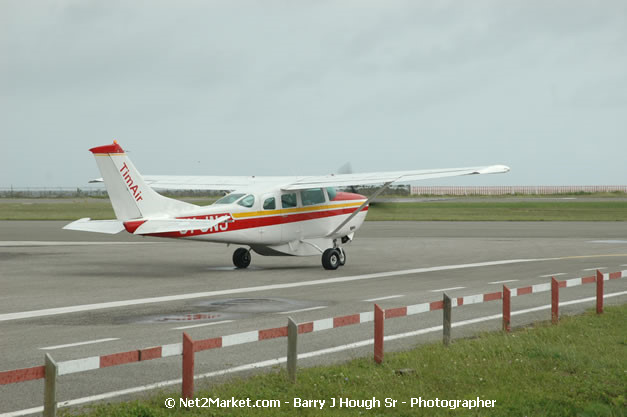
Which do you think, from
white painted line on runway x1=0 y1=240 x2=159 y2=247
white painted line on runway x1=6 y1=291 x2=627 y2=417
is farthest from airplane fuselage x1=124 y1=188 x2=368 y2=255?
white painted line on runway x1=0 y1=240 x2=159 y2=247

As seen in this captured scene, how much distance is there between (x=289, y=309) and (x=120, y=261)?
13382 millimetres

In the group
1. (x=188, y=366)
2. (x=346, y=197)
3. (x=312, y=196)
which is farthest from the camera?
(x=346, y=197)

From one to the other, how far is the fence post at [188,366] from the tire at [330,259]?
57.2 ft

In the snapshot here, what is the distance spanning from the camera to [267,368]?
1043cm

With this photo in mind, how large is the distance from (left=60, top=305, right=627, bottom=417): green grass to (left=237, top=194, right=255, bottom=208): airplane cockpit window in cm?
1302

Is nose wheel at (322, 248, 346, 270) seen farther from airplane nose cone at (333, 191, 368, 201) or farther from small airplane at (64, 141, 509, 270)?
airplane nose cone at (333, 191, 368, 201)

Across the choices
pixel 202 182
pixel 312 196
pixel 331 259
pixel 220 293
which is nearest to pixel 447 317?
pixel 220 293

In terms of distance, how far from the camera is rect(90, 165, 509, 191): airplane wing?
82.3 ft

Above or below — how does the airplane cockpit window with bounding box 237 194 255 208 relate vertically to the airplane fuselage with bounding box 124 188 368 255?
above

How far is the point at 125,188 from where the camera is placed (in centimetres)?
2252

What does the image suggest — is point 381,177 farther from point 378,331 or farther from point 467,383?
point 467,383

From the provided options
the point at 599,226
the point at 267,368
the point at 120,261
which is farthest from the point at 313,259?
the point at 599,226

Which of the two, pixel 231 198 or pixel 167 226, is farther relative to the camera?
pixel 231 198

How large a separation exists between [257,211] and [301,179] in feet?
7.99
